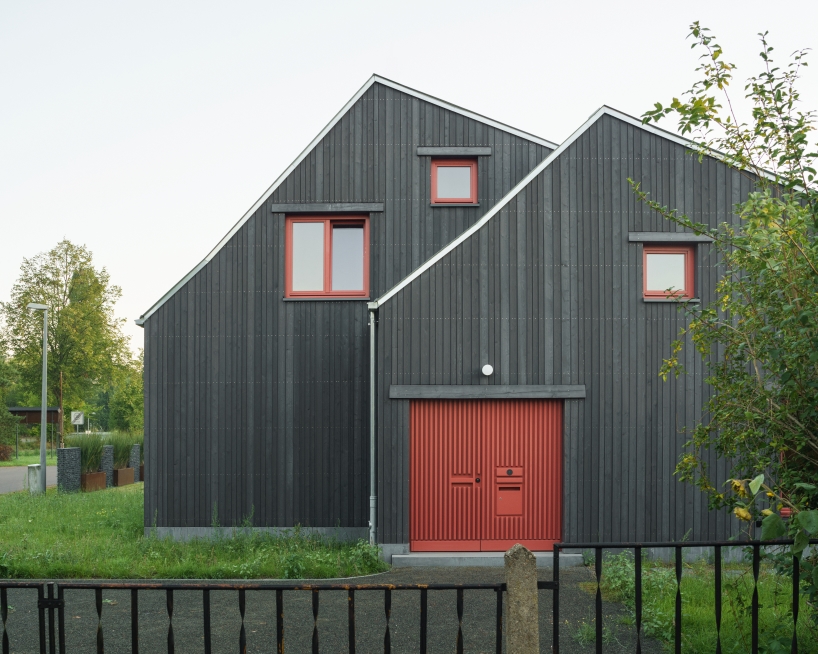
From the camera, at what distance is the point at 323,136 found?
13227 mm

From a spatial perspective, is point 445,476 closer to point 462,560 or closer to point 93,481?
point 462,560

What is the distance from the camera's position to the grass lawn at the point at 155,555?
1023cm

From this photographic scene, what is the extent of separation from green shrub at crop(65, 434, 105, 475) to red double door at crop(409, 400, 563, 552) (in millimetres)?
15516

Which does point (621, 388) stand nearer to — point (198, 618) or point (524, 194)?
point (524, 194)

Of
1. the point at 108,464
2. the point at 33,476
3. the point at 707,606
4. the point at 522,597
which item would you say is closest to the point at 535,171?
→ the point at 707,606

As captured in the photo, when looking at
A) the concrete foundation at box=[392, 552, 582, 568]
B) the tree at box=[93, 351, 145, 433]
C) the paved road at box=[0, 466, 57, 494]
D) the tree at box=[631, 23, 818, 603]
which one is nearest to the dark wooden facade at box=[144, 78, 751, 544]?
the concrete foundation at box=[392, 552, 582, 568]

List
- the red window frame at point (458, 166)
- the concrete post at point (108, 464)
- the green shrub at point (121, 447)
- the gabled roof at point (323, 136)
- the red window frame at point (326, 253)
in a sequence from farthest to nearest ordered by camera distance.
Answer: the green shrub at point (121, 447)
the concrete post at point (108, 464)
the red window frame at point (458, 166)
the red window frame at point (326, 253)
the gabled roof at point (323, 136)

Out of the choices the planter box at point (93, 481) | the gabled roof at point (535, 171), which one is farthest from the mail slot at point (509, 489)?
the planter box at point (93, 481)

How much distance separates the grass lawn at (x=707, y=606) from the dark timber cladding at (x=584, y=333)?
1.26 metres

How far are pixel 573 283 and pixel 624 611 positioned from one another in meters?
5.04

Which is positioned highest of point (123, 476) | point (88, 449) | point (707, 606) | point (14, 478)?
point (707, 606)

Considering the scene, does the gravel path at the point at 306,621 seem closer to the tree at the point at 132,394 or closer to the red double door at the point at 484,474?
the red double door at the point at 484,474

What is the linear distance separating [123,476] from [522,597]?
23.7 metres

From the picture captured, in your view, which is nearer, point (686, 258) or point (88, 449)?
point (686, 258)
